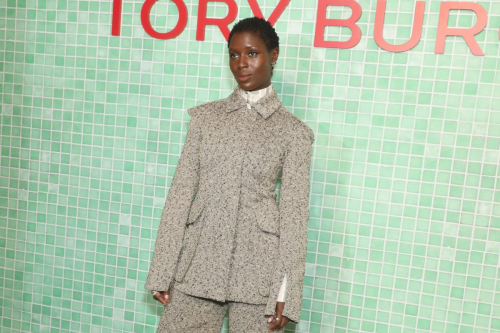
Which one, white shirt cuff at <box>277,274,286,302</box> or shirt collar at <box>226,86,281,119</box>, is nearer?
white shirt cuff at <box>277,274,286,302</box>

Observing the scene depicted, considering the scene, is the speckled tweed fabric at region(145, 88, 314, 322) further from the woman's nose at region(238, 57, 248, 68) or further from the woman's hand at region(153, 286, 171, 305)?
the woman's nose at region(238, 57, 248, 68)

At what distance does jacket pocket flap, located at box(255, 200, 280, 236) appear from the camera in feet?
5.43

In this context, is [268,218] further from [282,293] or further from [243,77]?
[243,77]

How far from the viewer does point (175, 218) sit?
66.6 inches

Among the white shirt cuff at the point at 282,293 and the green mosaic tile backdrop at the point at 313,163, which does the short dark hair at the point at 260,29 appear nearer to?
the green mosaic tile backdrop at the point at 313,163

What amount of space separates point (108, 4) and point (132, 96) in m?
0.46

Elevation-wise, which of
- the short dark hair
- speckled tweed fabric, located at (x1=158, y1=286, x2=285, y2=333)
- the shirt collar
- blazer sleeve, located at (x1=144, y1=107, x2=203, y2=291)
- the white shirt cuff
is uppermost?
the short dark hair

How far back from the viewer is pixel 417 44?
6.57ft

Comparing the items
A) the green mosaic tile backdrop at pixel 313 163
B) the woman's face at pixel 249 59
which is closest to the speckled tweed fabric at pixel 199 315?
the green mosaic tile backdrop at pixel 313 163

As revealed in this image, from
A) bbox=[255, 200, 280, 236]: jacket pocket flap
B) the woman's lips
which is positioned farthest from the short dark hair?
bbox=[255, 200, 280, 236]: jacket pocket flap

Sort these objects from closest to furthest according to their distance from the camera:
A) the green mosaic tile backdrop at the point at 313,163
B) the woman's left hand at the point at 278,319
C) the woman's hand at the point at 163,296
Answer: the woman's left hand at the point at 278,319 → the woman's hand at the point at 163,296 → the green mosaic tile backdrop at the point at 313,163

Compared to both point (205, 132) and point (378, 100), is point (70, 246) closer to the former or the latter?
point (205, 132)

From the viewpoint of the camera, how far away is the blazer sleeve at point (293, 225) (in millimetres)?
1601

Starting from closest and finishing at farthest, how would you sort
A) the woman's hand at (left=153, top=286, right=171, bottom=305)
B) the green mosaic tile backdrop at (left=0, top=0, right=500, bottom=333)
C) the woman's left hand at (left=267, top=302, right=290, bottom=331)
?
the woman's left hand at (left=267, top=302, right=290, bottom=331) < the woman's hand at (left=153, top=286, right=171, bottom=305) < the green mosaic tile backdrop at (left=0, top=0, right=500, bottom=333)
